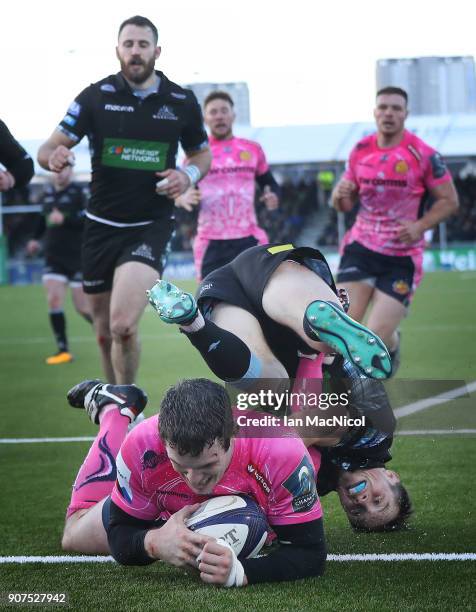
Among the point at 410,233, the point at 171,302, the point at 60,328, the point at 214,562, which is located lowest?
the point at 60,328

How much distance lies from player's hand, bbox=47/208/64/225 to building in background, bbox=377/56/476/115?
26248 millimetres

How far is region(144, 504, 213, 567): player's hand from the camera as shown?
356cm

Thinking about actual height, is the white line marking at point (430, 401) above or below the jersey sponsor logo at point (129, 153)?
below

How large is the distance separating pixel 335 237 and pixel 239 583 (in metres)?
31.7

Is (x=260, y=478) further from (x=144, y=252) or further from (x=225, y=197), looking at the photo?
(x=225, y=197)

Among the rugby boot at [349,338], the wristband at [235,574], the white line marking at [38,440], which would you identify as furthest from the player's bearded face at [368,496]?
the white line marking at [38,440]

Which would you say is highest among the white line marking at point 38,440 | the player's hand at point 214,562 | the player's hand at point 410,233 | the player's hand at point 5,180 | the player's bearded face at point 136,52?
the player's bearded face at point 136,52

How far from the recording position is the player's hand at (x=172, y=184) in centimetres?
695

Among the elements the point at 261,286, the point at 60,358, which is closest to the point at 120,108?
the point at 261,286

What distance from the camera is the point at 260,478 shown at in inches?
148

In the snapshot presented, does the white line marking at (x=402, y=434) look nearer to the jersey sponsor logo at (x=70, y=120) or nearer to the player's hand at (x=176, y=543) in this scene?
the jersey sponsor logo at (x=70, y=120)

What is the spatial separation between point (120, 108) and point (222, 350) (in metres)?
3.12

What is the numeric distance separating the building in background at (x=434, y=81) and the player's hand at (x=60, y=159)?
31.6 meters

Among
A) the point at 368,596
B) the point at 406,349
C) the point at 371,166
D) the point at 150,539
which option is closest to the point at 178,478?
the point at 150,539
